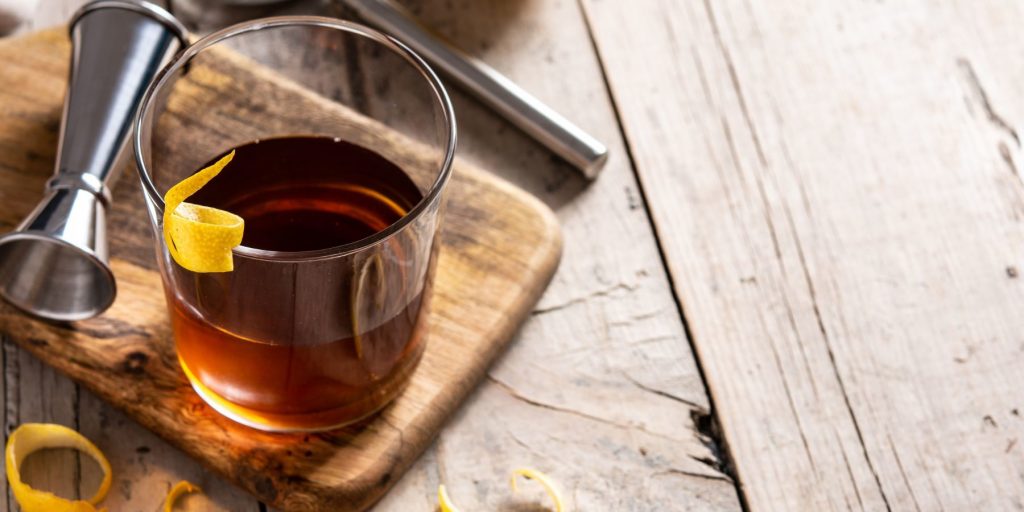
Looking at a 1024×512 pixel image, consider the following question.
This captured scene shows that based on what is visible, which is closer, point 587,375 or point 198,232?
point 198,232

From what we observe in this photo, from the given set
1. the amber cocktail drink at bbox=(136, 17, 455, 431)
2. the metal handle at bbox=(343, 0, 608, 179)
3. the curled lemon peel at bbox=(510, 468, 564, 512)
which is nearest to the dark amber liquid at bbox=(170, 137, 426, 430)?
the amber cocktail drink at bbox=(136, 17, 455, 431)

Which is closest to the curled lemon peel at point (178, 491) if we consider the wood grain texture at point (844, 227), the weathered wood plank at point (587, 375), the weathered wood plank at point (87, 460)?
the weathered wood plank at point (87, 460)

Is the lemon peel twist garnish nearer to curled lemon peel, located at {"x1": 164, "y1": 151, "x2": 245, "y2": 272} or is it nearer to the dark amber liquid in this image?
the dark amber liquid

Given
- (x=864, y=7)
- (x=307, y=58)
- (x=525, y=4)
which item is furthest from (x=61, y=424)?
(x=864, y=7)

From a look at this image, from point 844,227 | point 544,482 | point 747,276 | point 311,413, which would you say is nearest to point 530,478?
point 544,482

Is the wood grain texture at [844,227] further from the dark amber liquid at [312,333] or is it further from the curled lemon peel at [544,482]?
the dark amber liquid at [312,333]

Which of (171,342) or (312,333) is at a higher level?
(312,333)

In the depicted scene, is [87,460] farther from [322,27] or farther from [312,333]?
[322,27]

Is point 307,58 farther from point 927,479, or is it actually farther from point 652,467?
point 927,479
